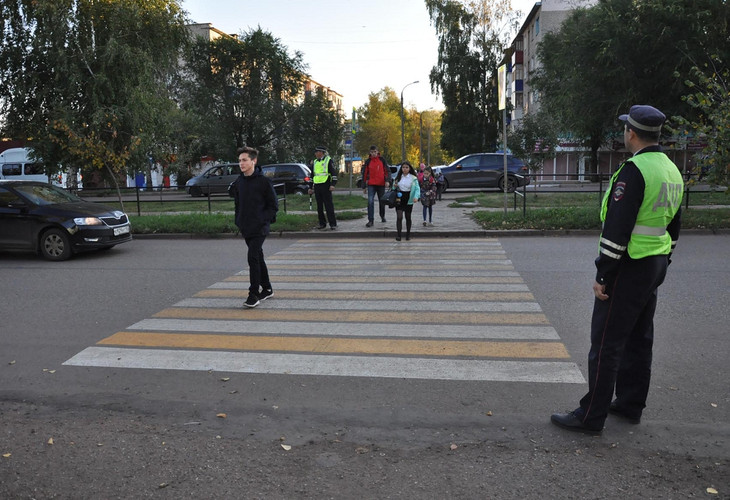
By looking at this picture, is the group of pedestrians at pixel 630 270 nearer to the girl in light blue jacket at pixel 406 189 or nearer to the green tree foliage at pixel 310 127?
the girl in light blue jacket at pixel 406 189

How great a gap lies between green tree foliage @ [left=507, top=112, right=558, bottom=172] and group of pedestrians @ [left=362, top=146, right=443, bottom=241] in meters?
13.4

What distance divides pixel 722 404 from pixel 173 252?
10.5m

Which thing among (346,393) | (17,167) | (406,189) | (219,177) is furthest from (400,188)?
(17,167)

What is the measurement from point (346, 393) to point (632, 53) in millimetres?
28014

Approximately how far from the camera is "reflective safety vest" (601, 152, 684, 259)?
3.56m

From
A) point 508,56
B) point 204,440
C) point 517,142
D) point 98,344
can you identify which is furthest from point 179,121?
point 204,440

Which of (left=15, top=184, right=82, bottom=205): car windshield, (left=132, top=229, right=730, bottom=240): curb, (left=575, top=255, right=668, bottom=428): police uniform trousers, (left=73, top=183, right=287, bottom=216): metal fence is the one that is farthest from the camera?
(left=73, top=183, right=287, bottom=216): metal fence

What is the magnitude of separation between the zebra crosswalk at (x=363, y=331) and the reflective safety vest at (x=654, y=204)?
4.91ft

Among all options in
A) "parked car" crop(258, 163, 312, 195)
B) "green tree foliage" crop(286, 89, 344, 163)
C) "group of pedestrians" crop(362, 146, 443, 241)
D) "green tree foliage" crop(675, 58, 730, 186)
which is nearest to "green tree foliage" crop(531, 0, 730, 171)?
"green tree foliage" crop(675, 58, 730, 186)

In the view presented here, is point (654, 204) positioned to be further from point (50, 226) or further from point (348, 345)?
point (50, 226)

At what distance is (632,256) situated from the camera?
362cm

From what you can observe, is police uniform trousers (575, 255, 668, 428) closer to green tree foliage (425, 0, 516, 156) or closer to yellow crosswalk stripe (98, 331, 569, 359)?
yellow crosswalk stripe (98, 331, 569, 359)

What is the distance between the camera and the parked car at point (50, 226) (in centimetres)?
1155

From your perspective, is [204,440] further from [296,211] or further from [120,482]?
[296,211]
